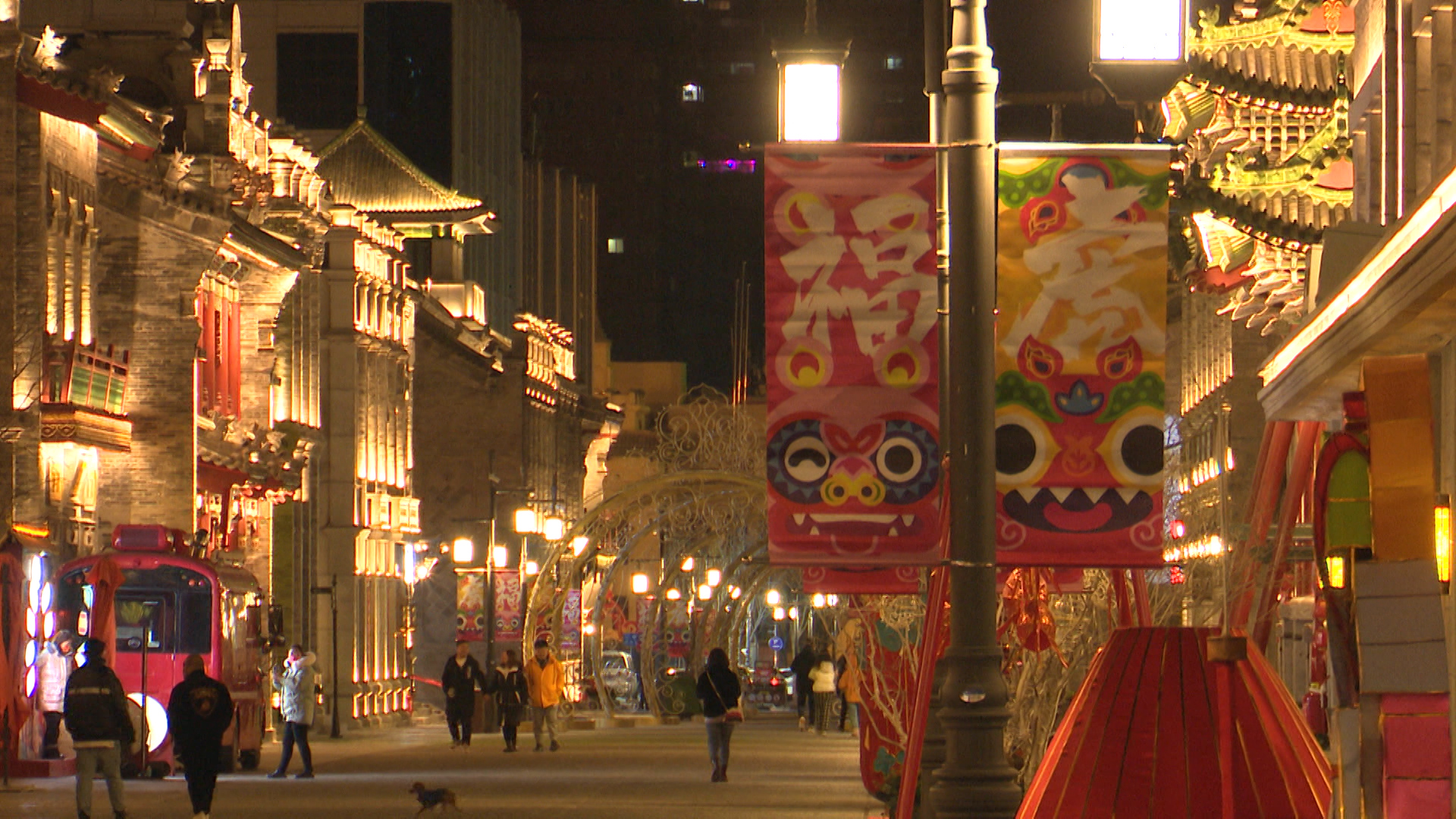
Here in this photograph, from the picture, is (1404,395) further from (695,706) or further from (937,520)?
(695,706)

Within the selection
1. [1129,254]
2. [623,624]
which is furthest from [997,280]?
[623,624]

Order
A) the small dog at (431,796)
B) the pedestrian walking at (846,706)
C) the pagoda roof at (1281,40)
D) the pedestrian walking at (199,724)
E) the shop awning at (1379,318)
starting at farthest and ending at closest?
the pedestrian walking at (846,706)
the pagoda roof at (1281,40)
the small dog at (431,796)
the pedestrian walking at (199,724)
the shop awning at (1379,318)

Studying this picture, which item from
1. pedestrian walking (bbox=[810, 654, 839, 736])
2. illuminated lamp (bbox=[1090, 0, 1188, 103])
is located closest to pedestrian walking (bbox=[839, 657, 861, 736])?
pedestrian walking (bbox=[810, 654, 839, 736])

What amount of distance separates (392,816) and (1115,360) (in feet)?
47.3

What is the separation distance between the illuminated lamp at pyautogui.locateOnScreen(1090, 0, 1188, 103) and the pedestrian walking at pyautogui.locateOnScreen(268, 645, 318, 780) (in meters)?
20.5

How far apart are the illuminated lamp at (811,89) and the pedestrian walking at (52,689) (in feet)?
60.4

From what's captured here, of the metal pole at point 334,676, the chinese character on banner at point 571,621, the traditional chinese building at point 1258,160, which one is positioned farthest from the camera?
the chinese character on banner at point 571,621

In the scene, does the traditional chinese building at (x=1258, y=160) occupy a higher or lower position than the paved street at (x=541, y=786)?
higher

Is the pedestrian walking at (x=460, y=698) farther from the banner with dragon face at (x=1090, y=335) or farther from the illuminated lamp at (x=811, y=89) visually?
the banner with dragon face at (x=1090, y=335)

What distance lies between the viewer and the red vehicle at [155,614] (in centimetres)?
3391

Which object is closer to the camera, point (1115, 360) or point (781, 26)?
point (1115, 360)

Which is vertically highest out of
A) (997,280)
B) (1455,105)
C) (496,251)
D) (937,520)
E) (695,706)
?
(496,251)

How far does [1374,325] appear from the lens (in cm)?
1208

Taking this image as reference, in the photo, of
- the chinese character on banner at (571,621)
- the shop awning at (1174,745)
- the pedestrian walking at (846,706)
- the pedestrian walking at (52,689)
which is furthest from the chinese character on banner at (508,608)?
the shop awning at (1174,745)
